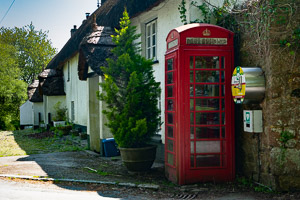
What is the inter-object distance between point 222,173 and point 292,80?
2055mm

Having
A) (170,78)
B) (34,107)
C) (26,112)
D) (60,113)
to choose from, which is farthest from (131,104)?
(26,112)

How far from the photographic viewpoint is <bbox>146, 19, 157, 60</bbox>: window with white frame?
9927 mm

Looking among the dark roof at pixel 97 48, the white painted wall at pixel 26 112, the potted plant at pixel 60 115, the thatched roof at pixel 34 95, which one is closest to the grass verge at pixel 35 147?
the dark roof at pixel 97 48

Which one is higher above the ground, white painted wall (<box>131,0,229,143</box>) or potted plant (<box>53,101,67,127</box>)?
white painted wall (<box>131,0,229,143</box>)

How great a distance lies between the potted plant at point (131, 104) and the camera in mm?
7469

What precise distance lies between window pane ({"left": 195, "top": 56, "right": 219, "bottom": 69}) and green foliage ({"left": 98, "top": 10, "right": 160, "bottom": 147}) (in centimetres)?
157

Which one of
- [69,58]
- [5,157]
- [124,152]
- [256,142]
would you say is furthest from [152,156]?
[69,58]

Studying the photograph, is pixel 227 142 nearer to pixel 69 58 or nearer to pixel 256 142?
pixel 256 142

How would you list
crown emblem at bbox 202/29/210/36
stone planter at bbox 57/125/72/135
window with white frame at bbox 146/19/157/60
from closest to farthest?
crown emblem at bbox 202/29/210/36
window with white frame at bbox 146/19/157/60
stone planter at bbox 57/125/72/135

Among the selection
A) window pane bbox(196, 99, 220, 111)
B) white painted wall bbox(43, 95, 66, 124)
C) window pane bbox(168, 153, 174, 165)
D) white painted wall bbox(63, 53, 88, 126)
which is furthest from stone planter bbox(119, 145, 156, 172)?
white painted wall bbox(43, 95, 66, 124)

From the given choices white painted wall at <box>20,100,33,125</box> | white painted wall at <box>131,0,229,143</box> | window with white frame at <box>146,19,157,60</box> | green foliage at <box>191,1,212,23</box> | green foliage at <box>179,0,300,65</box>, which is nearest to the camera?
green foliage at <box>179,0,300,65</box>

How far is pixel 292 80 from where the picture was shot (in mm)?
5484

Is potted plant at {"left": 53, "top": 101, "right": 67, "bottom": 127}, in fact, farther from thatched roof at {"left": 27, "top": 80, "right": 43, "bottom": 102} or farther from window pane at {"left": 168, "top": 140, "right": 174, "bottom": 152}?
window pane at {"left": 168, "top": 140, "right": 174, "bottom": 152}

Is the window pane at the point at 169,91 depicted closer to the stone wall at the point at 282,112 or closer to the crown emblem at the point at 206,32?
the crown emblem at the point at 206,32
